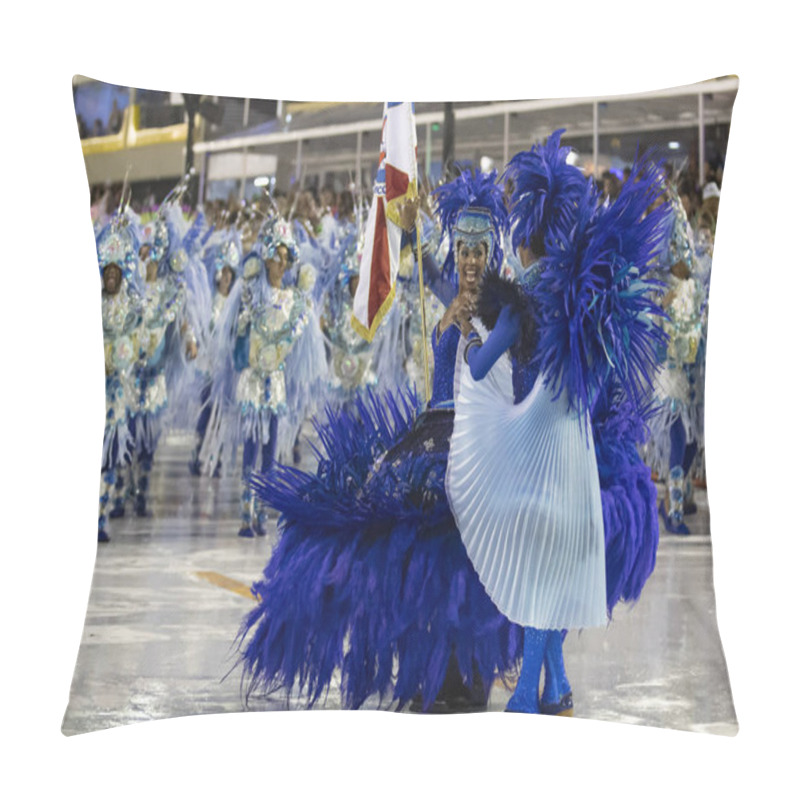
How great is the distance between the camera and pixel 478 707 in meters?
3.89

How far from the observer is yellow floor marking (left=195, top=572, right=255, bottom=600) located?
385 cm

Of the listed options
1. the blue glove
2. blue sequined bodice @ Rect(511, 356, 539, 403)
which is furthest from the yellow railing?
blue sequined bodice @ Rect(511, 356, 539, 403)

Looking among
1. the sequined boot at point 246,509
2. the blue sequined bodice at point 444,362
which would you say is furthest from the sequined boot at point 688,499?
the sequined boot at point 246,509

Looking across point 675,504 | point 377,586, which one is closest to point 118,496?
point 377,586

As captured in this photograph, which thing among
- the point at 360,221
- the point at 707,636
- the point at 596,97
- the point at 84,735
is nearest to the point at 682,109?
the point at 596,97

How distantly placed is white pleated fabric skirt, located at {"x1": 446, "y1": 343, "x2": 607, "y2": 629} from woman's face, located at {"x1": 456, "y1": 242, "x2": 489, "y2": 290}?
367mm

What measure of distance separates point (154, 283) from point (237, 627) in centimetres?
103

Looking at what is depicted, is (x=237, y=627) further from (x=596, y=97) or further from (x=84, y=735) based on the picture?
(x=596, y=97)

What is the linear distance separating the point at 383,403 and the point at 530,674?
0.90 m

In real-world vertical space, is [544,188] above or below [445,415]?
above

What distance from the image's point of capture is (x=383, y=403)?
3893 millimetres

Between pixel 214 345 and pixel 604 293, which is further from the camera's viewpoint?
pixel 214 345

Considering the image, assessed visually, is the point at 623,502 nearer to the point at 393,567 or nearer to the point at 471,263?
the point at 393,567

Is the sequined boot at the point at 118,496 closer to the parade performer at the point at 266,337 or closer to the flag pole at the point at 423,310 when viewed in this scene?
the parade performer at the point at 266,337
